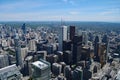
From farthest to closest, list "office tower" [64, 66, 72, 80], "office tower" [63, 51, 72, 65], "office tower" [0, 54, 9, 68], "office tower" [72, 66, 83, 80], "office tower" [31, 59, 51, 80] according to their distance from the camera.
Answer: "office tower" [63, 51, 72, 65] → "office tower" [0, 54, 9, 68] → "office tower" [64, 66, 72, 80] → "office tower" [72, 66, 83, 80] → "office tower" [31, 59, 51, 80]

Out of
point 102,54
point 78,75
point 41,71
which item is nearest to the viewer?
point 41,71

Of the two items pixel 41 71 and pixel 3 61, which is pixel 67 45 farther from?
pixel 41 71

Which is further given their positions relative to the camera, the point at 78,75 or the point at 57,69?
the point at 57,69

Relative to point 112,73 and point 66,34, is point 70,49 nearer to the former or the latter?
point 66,34

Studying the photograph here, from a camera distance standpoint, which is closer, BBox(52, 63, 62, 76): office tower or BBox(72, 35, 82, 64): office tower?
BBox(52, 63, 62, 76): office tower

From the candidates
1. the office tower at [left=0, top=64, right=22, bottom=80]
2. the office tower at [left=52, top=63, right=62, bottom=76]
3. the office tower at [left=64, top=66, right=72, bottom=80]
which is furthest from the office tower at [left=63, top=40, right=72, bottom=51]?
the office tower at [left=0, top=64, right=22, bottom=80]

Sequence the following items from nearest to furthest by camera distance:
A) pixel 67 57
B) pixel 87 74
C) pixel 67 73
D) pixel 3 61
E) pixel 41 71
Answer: pixel 41 71 → pixel 87 74 → pixel 67 73 → pixel 3 61 → pixel 67 57

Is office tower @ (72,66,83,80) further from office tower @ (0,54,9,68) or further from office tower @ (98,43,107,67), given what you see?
office tower @ (0,54,9,68)

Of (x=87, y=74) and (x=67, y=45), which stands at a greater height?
(x=67, y=45)

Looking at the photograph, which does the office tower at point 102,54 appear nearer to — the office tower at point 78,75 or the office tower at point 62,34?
the office tower at point 62,34

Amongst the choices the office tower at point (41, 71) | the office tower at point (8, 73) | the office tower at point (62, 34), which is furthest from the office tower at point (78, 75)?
the office tower at point (62, 34)

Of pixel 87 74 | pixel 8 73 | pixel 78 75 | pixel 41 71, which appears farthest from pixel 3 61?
pixel 41 71
